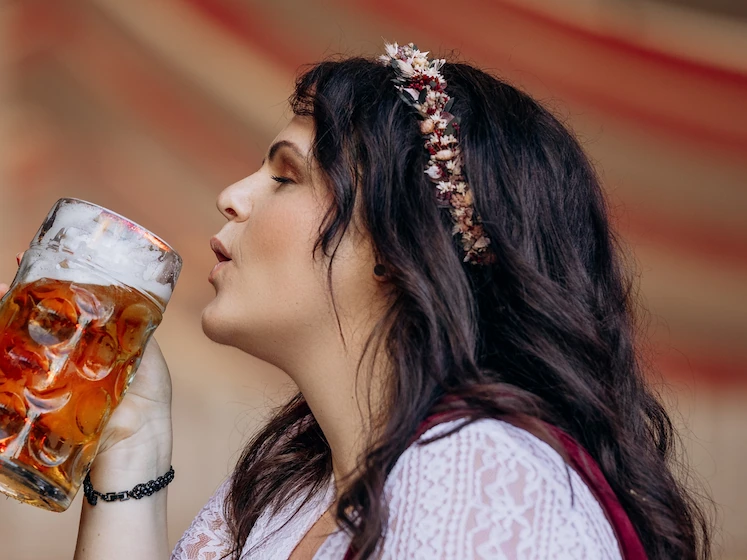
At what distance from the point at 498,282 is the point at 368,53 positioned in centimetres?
134

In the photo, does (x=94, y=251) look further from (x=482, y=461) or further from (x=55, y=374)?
(x=482, y=461)

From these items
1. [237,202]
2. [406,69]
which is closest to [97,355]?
[237,202]

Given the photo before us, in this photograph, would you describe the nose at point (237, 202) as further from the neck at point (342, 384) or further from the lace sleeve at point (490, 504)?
the lace sleeve at point (490, 504)

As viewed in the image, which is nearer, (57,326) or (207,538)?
(57,326)

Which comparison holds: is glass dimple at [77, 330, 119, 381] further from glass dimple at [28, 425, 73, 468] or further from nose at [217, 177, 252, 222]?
nose at [217, 177, 252, 222]

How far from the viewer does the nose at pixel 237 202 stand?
108 cm

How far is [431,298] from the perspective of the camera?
97 centimetres

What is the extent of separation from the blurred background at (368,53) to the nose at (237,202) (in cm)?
116

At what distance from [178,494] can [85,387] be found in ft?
4.29

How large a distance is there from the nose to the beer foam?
14 cm

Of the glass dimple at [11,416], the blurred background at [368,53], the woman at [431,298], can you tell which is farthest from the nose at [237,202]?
the blurred background at [368,53]

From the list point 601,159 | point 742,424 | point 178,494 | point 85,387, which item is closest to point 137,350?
point 85,387

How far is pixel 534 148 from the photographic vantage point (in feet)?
3.55

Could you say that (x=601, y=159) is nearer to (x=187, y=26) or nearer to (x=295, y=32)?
(x=295, y=32)
